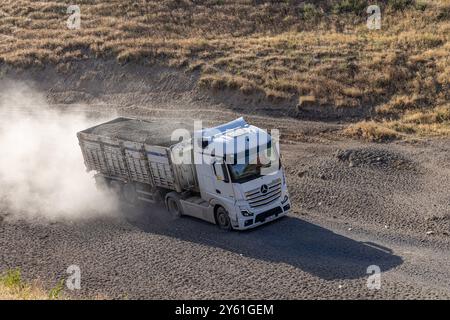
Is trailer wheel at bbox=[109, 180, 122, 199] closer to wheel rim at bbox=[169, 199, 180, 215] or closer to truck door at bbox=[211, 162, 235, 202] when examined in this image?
wheel rim at bbox=[169, 199, 180, 215]

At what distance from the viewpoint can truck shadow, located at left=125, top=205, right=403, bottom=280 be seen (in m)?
20.4

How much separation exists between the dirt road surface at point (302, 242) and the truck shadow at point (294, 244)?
0.03 meters

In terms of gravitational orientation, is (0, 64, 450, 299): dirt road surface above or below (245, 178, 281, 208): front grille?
below

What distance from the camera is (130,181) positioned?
86.5 ft

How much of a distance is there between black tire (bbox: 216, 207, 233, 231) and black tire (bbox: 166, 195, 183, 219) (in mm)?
1641

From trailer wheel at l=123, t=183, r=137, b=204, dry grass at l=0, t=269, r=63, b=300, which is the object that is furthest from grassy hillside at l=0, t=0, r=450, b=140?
dry grass at l=0, t=269, r=63, b=300

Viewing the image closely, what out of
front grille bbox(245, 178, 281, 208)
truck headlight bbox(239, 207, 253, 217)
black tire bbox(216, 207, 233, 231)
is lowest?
black tire bbox(216, 207, 233, 231)

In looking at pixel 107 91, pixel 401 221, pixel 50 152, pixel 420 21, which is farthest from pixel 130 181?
pixel 420 21

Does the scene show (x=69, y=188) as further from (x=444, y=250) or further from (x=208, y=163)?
(x=444, y=250)

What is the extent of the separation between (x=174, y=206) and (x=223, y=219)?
7.55 feet

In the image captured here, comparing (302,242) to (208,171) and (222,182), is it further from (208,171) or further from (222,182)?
(208,171)

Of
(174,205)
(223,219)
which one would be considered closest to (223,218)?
(223,219)

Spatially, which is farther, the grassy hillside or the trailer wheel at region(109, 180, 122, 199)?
the grassy hillside

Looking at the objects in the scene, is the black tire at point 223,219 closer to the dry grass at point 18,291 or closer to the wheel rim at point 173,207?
the wheel rim at point 173,207
